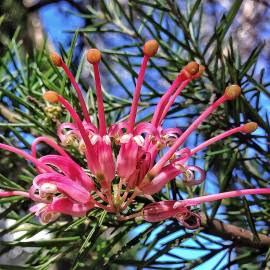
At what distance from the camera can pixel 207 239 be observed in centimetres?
72

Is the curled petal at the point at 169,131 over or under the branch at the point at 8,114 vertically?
under

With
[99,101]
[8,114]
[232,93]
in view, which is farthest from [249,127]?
[8,114]

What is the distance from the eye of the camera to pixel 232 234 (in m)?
0.64

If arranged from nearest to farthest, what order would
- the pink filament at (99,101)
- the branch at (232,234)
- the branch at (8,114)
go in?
the pink filament at (99,101)
the branch at (232,234)
the branch at (8,114)

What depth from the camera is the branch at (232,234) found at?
24.8 inches

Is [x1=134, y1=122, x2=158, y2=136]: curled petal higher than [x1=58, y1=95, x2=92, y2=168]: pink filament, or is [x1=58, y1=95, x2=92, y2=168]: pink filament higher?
[x1=58, y1=95, x2=92, y2=168]: pink filament

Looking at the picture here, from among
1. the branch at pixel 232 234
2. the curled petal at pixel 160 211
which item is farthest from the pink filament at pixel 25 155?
the branch at pixel 232 234

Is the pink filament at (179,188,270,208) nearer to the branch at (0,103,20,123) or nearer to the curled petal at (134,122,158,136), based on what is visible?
the curled petal at (134,122,158,136)

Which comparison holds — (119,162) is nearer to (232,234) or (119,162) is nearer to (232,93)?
(232,93)

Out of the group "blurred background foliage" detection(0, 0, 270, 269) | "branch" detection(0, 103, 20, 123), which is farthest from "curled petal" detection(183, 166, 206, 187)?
"branch" detection(0, 103, 20, 123)

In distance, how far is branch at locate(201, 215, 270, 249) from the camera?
2.07 feet

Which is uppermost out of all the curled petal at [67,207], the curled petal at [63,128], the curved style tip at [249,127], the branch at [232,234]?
the curled petal at [63,128]

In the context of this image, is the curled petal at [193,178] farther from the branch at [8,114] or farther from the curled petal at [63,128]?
the branch at [8,114]

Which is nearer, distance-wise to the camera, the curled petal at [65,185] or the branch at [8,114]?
the curled petal at [65,185]
